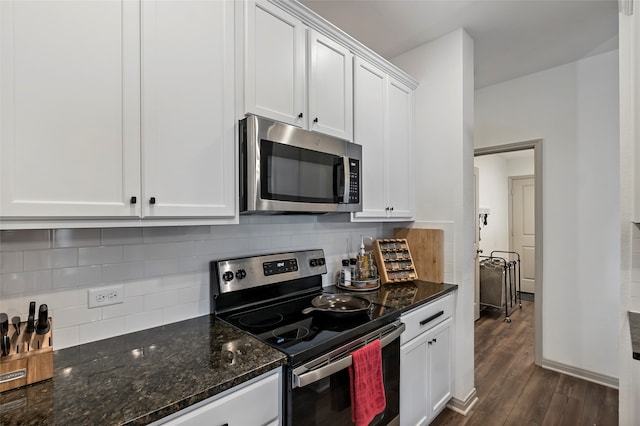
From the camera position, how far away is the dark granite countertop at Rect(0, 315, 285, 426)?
830mm

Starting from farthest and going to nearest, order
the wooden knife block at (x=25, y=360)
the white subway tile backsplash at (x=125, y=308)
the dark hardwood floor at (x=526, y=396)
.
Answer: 1. the dark hardwood floor at (x=526, y=396)
2. the white subway tile backsplash at (x=125, y=308)
3. the wooden knife block at (x=25, y=360)

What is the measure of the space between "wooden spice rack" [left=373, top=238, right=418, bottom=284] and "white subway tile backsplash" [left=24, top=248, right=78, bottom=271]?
5.90 ft

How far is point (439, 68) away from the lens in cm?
242

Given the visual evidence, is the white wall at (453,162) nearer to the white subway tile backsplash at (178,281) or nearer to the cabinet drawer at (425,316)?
the cabinet drawer at (425,316)

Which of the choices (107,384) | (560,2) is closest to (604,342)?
(560,2)

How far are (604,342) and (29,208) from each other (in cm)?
382

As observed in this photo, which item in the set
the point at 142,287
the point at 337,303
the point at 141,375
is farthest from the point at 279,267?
the point at 141,375

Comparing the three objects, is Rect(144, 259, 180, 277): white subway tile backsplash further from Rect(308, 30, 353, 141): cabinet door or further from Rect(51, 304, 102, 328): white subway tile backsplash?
Rect(308, 30, 353, 141): cabinet door

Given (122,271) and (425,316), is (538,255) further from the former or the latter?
(122,271)

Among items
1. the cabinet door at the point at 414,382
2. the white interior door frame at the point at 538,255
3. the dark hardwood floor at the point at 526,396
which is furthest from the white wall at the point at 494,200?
the cabinet door at the point at 414,382

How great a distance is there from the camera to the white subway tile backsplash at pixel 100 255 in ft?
4.11

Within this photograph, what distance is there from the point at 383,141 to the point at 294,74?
86cm

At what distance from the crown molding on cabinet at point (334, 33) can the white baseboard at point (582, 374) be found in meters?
2.83

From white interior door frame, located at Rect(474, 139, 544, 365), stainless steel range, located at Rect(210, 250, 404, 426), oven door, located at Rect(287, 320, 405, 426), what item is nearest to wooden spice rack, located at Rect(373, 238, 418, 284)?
stainless steel range, located at Rect(210, 250, 404, 426)
